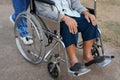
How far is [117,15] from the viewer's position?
4.88 meters

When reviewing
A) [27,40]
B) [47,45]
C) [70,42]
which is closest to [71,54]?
[70,42]

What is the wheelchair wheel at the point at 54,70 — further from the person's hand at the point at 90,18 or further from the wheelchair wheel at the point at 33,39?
the person's hand at the point at 90,18

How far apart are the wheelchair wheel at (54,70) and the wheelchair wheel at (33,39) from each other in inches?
5.5

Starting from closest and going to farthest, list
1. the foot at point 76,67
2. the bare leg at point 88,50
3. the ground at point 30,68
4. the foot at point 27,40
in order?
the foot at point 76,67 → the bare leg at point 88,50 → the ground at point 30,68 → the foot at point 27,40

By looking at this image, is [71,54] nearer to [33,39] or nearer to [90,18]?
[90,18]

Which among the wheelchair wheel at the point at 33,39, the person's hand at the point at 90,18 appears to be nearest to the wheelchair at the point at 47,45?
the wheelchair wheel at the point at 33,39

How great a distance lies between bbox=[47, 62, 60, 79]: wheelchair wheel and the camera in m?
2.82

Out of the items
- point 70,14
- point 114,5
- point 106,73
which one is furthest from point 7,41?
point 114,5

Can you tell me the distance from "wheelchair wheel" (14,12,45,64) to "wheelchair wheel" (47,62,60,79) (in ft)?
0.46

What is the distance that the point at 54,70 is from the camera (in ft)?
9.50

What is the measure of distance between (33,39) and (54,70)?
1.73 ft

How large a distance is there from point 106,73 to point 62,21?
0.83 m

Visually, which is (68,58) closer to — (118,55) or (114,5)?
(118,55)

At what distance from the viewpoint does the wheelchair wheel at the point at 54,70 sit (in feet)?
9.24
